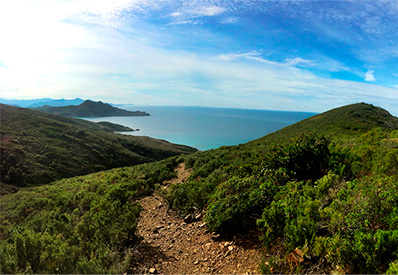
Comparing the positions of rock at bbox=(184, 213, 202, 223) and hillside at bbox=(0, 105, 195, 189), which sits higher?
rock at bbox=(184, 213, 202, 223)

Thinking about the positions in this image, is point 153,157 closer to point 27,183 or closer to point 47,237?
point 27,183

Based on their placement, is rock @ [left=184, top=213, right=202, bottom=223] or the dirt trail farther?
rock @ [left=184, top=213, right=202, bottom=223]

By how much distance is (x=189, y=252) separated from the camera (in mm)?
4402

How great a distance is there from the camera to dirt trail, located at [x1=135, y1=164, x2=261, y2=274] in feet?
12.1

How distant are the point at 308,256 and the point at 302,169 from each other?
3.68m

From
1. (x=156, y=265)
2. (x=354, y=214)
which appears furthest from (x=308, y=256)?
(x=156, y=265)

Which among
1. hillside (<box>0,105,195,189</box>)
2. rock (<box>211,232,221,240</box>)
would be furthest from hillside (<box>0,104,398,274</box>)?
hillside (<box>0,105,195,189</box>)

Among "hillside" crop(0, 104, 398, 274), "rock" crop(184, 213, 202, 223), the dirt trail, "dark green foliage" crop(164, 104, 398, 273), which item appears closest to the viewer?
"dark green foliage" crop(164, 104, 398, 273)

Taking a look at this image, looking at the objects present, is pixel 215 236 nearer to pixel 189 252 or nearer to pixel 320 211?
pixel 189 252

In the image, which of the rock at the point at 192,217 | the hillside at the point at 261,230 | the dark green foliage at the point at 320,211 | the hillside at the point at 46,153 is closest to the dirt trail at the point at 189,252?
the hillside at the point at 261,230

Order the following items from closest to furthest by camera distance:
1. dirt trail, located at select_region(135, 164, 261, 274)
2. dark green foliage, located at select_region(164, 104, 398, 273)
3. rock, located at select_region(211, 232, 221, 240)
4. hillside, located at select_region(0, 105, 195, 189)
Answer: dark green foliage, located at select_region(164, 104, 398, 273)
dirt trail, located at select_region(135, 164, 261, 274)
rock, located at select_region(211, 232, 221, 240)
hillside, located at select_region(0, 105, 195, 189)

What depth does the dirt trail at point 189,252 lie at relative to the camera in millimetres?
3685

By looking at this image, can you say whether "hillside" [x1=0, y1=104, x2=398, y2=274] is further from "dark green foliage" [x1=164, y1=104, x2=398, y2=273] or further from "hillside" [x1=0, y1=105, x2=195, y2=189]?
"hillside" [x1=0, y1=105, x2=195, y2=189]

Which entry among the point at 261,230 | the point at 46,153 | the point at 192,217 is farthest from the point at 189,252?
the point at 46,153
